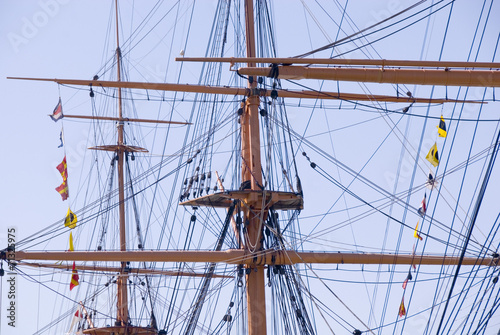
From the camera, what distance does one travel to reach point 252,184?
40.7 meters

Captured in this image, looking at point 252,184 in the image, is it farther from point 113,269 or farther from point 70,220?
point 113,269

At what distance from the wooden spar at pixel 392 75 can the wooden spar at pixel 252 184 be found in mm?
11607

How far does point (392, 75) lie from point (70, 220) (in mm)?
18091

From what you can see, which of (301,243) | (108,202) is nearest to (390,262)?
(301,243)

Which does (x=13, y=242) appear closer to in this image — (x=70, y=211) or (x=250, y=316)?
(x=70, y=211)

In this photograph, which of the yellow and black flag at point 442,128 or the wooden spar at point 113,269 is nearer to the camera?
the yellow and black flag at point 442,128

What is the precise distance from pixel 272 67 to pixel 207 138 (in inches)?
614

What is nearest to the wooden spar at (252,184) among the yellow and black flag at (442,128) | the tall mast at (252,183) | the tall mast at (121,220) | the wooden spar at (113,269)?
the tall mast at (252,183)

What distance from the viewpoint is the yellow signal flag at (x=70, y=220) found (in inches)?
1679

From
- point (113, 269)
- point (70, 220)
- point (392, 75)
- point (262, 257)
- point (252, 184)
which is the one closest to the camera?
point (392, 75)

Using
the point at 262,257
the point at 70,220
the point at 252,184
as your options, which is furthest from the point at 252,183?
the point at 70,220

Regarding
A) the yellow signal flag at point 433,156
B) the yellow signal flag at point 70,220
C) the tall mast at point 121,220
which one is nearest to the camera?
the yellow signal flag at point 433,156

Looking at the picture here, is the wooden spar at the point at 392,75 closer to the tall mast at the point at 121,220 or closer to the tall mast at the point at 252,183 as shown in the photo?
the tall mast at the point at 252,183

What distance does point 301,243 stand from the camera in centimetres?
4003
